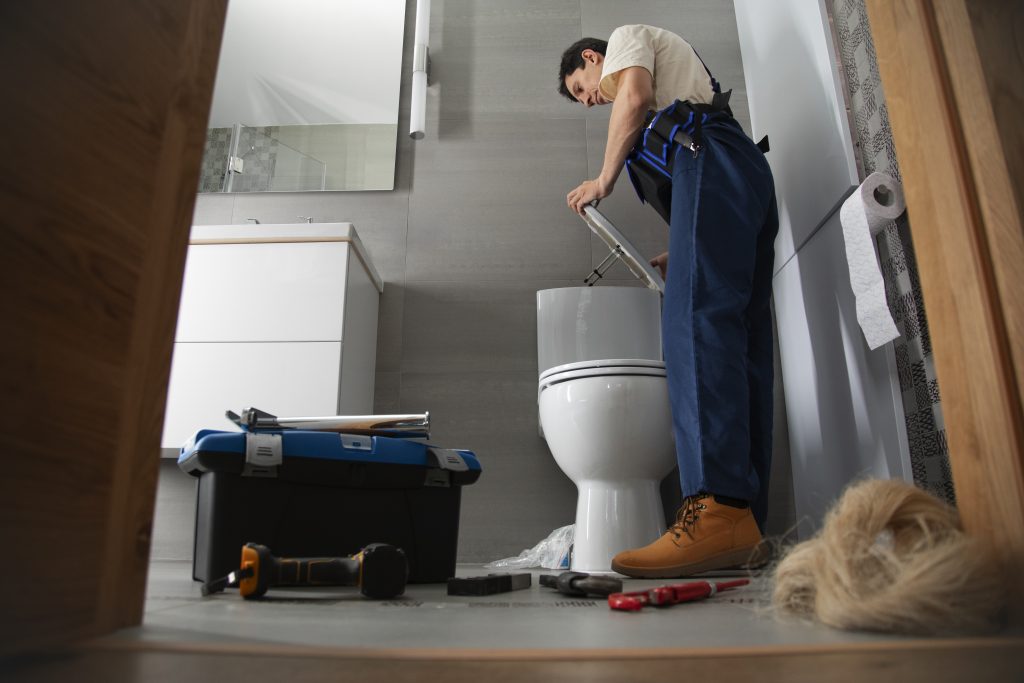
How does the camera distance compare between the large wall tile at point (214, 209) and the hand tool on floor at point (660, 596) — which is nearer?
the hand tool on floor at point (660, 596)

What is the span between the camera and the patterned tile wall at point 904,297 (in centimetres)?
118

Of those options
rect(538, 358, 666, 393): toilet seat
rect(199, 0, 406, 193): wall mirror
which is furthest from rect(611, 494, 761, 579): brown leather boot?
rect(199, 0, 406, 193): wall mirror

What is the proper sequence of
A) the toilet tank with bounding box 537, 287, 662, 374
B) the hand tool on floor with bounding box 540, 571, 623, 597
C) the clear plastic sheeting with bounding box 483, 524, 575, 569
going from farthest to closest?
the toilet tank with bounding box 537, 287, 662, 374 → the clear plastic sheeting with bounding box 483, 524, 575, 569 → the hand tool on floor with bounding box 540, 571, 623, 597

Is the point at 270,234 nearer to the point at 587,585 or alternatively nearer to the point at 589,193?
the point at 589,193

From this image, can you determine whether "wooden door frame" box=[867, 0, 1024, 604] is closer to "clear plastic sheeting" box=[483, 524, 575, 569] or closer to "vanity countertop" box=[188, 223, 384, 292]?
"clear plastic sheeting" box=[483, 524, 575, 569]

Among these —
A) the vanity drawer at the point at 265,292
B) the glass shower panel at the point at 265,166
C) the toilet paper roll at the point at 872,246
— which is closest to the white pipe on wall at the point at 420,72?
the glass shower panel at the point at 265,166

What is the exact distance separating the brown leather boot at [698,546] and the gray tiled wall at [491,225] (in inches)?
37.3

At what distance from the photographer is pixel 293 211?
2.40 meters

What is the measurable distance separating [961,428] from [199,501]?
110 cm

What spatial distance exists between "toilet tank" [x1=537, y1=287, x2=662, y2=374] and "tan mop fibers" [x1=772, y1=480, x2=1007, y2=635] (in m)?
1.32

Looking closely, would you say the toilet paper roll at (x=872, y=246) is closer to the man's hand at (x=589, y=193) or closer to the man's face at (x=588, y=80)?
the man's hand at (x=589, y=193)

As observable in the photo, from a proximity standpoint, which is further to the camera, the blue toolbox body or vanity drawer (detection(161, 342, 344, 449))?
vanity drawer (detection(161, 342, 344, 449))

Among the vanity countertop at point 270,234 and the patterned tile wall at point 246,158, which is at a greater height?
the patterned tile wall at point 246,158

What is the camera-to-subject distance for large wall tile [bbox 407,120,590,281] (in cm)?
234
